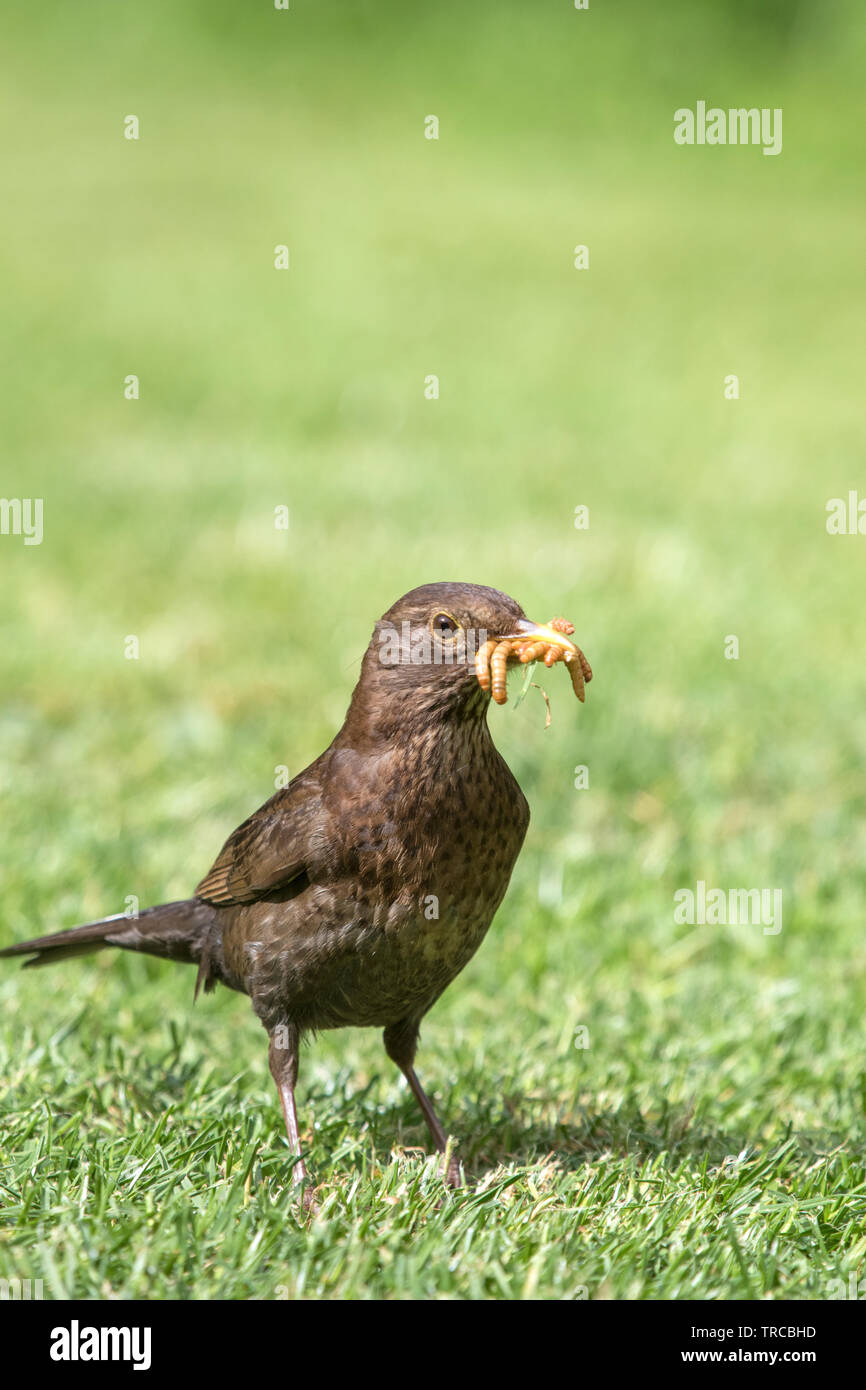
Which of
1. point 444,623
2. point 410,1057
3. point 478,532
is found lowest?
point 410,1057

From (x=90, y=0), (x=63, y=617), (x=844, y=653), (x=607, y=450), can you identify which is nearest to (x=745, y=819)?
(x=844, y=653)

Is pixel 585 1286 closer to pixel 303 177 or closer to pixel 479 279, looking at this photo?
pixel 479 279

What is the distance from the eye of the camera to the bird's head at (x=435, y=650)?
10.2 feet

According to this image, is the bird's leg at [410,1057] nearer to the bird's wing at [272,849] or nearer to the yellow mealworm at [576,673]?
the bird's wing at [272,849]

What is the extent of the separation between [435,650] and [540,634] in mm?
264

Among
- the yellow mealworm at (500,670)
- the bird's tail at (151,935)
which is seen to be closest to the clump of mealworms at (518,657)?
the yellow mealworm at (500,670)

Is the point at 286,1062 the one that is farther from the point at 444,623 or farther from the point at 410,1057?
the point at 444,623

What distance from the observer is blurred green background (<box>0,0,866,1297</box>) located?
4.17 meters

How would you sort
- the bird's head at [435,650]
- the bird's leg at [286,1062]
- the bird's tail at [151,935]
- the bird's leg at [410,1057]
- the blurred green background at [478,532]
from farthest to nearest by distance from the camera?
the blurred green background at [478,532]
the bird's tail at [151,935]
the bird's leg at [410,1057]
the bird's leg at [286,1062]
the bird's head at [435,650]

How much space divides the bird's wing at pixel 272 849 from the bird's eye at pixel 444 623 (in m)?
0.50

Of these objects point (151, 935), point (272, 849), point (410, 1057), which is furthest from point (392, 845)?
point (151, 935)

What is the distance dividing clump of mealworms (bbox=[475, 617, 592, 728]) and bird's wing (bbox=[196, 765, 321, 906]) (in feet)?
1.86

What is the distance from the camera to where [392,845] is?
3.21 metres

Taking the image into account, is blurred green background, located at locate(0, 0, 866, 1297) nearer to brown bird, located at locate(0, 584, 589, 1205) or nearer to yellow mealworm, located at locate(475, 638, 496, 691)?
brown bird, located at locate(0, 584, 589, 1205)
